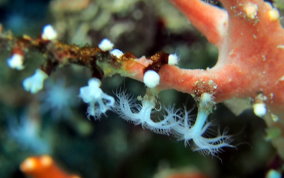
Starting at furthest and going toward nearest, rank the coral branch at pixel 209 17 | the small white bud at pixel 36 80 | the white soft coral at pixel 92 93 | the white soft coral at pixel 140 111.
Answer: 1. the coral branch at pixel 209 17
2. the white soft coral at pixel 140 111
3. the white soft coral at pixel 92 93
4. the small white bud at pixel 36 80

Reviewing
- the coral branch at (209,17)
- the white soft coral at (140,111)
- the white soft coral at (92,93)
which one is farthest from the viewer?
the coral branch at (209,17)

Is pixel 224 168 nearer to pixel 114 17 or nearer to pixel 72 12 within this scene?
pixel 114 17

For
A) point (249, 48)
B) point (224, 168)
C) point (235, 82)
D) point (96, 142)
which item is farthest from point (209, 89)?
point (96, 142)

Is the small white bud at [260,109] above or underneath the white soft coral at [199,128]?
above

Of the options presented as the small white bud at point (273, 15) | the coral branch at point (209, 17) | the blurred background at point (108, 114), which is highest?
the small white bud at point (273, 15)

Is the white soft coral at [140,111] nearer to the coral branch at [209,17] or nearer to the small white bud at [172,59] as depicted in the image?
the small white bud at [172,59]

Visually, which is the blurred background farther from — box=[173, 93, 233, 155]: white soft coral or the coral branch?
box=[173, 93, 233, 155]: white soft coral

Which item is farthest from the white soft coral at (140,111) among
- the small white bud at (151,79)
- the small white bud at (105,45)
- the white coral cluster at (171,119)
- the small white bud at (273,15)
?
the small white bud at (273,15)

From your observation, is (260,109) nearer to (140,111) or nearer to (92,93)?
(140,111)
